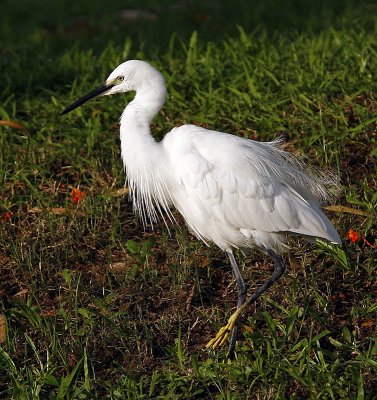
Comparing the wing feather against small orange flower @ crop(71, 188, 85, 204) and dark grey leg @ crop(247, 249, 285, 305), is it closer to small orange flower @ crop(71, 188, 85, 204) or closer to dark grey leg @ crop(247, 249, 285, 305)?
dark grey leg @ crop(247, 249, 285, 305)

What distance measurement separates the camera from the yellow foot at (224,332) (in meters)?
4.07

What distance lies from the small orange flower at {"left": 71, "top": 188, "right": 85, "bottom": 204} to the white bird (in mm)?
560

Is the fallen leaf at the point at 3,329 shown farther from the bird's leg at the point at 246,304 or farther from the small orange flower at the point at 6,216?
the bird's leg at the point at 246,304

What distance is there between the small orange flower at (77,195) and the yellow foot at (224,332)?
124 cm

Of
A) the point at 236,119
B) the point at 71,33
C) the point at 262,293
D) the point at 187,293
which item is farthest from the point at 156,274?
the point at 71,33

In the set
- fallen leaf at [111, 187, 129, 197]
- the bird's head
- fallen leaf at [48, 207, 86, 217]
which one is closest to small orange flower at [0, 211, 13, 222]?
fallen leaf at [48, 207, 86, 217]

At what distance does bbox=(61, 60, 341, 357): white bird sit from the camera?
416cm

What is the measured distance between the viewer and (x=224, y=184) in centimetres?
417

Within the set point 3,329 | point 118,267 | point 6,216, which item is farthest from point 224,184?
point 6,216

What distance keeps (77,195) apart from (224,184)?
43.6 inches

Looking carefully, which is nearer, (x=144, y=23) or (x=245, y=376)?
(x=245, y=376)

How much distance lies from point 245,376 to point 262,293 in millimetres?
642

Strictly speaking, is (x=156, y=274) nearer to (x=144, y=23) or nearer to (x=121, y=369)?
(x=121, y=369)

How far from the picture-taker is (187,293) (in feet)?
14.5
